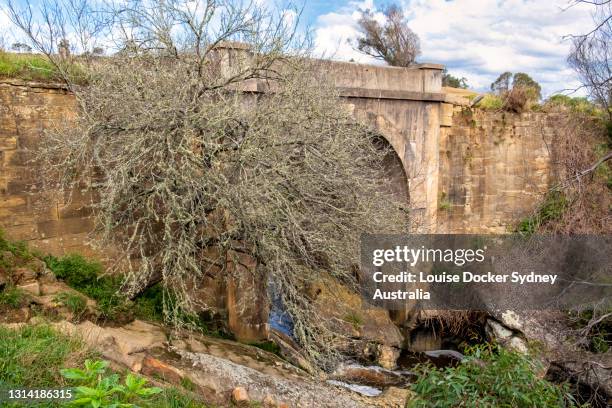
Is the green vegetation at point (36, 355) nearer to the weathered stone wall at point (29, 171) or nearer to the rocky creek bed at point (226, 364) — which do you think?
the rocky creek bed at point (226, 364)

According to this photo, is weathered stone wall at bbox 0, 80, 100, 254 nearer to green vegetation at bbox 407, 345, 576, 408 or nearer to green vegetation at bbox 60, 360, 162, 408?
green vegetation at bbox 60, 360, 162, 408

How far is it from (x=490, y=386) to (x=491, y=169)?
821 centimetres

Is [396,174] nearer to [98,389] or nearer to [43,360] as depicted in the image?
[43,360]

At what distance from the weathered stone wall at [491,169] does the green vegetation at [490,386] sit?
6.74 meters

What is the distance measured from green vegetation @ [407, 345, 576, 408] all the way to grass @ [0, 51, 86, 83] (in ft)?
17.4

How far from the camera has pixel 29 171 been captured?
19.8ft

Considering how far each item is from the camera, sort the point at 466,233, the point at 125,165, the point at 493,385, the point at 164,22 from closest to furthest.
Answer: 1. the point at 493,385
2. the point at 125,165
3. the point at 164,22
4. the point at 466,233

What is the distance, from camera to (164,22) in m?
5.45

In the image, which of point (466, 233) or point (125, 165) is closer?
point (125, 165)

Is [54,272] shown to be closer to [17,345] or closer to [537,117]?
[17,345]

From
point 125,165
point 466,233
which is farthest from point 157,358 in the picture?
point 466,233

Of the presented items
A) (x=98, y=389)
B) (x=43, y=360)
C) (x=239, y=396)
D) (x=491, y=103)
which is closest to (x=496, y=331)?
(x=491, y=103)

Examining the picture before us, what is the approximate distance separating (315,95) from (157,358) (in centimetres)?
354

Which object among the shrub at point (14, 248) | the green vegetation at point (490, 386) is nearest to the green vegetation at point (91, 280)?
the shrub at point (14, 248)
